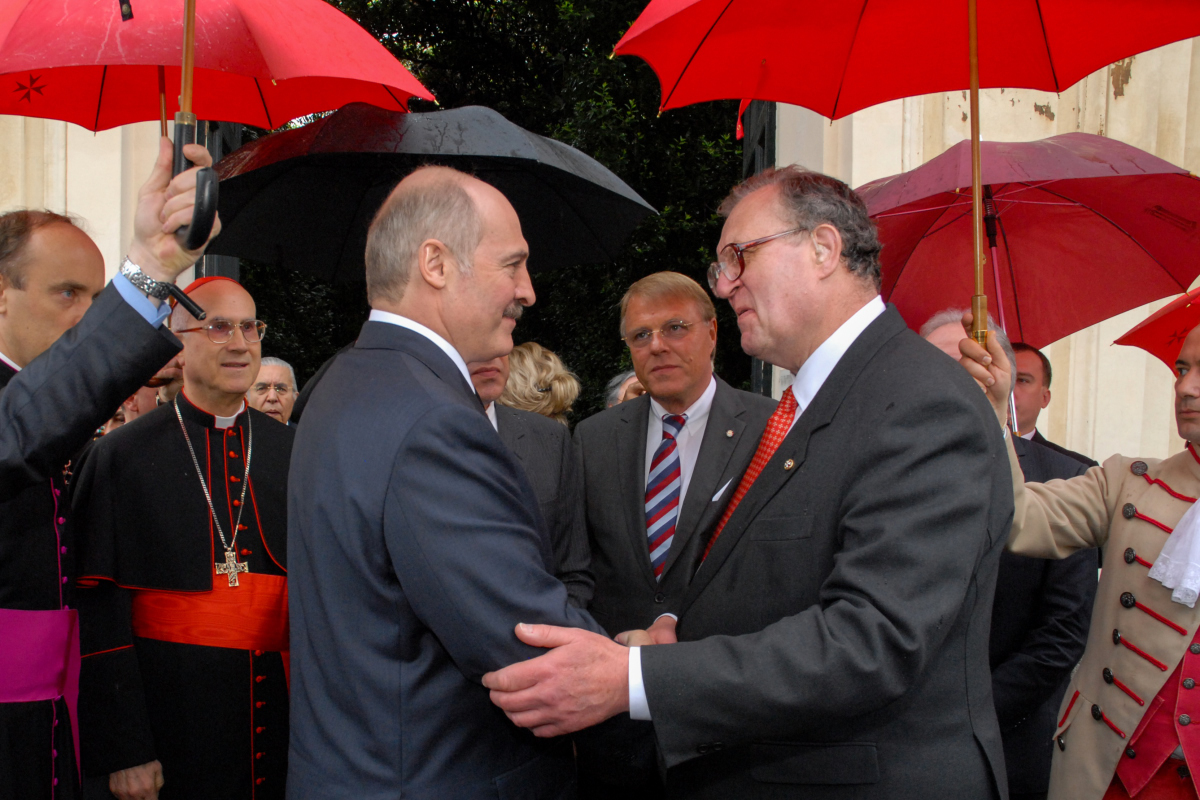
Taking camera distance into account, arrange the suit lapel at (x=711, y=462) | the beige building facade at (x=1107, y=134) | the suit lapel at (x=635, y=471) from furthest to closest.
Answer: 1. the beige building facade at (x=1107, y=134)
2. the suit lapel at (x=635, y=471)
3. the suit lapel at (x=711, y=462)

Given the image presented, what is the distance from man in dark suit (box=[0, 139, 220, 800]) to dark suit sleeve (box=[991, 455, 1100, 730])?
2.65 meters

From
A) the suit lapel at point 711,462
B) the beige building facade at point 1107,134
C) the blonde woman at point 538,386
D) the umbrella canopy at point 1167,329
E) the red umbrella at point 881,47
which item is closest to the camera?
the red umbrella at point 881,47

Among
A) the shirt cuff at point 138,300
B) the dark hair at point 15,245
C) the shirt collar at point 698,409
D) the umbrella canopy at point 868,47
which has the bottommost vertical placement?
the shirt collar at point 698,409

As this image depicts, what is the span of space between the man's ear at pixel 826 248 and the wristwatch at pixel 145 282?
4.62 ft

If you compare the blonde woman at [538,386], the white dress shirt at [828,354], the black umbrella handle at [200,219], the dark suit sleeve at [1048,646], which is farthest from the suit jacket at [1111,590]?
the blonde woman at [538,386]

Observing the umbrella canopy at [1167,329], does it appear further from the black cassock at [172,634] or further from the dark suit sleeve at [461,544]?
the black cassock at [172,634]

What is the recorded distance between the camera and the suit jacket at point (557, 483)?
11.6ft

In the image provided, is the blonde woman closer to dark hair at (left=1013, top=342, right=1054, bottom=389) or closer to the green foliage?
dark hair at (left=1013, top=342, right=1054, bottom=389)

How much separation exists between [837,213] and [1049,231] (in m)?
1.74

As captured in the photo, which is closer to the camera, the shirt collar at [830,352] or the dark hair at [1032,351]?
the shirt collar at [830,352]

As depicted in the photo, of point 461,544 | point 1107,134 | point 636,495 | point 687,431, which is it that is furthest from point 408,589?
point 1107,134

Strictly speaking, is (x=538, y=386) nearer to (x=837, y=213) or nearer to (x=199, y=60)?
(x=199, y=60)

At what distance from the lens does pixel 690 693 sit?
1899mm

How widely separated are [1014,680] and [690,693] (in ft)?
5.61
